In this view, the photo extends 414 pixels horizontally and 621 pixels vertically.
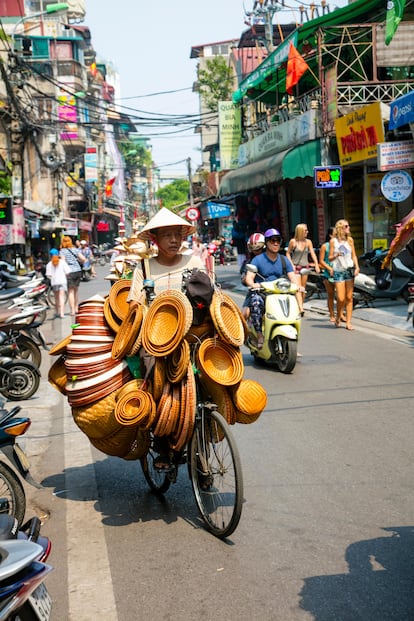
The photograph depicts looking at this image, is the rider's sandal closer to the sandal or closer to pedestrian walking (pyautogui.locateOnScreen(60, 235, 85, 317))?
the sandal

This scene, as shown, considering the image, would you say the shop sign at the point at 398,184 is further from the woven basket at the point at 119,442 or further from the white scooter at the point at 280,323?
the woven basket at the point at 119,442

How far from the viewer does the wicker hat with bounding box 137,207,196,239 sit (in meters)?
5.36

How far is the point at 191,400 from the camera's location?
4.61 meters

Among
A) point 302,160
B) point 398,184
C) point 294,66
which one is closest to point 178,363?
point 398,184

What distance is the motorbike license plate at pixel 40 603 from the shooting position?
2.67m

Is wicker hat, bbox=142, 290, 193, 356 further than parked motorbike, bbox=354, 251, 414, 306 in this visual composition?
No

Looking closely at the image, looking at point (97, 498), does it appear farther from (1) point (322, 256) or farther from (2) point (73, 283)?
(2) point (73, 283)

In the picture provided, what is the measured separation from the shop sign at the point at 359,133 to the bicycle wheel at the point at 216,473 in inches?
573

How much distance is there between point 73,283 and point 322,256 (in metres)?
6.33

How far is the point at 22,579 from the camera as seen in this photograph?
2500 millimetres

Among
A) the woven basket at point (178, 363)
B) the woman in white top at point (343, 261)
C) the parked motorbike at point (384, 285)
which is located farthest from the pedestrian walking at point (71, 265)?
the woven basket at point (178, 363)

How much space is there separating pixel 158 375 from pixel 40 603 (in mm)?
2076

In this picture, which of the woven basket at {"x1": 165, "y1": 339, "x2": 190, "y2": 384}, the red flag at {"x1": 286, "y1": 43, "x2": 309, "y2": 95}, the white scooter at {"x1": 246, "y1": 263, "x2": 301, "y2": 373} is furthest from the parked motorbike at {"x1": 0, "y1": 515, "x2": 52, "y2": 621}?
the red flag at {"x1": 286, "y1": 43, "x2": 309, "y2": 95}

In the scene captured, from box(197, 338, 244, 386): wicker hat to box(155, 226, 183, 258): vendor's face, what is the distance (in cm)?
97
